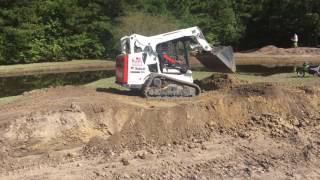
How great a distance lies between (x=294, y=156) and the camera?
47.9 feet

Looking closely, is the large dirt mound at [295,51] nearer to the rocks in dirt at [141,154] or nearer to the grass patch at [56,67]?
the grass patch at [56,67]

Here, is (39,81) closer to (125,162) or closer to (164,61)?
(164,61)

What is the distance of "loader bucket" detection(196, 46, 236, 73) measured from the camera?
19.9 meters

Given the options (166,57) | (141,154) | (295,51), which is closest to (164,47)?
(166,57)

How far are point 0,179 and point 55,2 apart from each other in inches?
1476

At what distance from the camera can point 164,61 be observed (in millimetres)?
19531

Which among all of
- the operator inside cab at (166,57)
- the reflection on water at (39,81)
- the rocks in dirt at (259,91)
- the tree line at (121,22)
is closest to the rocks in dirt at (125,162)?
the rocks in dirt at (259,91)

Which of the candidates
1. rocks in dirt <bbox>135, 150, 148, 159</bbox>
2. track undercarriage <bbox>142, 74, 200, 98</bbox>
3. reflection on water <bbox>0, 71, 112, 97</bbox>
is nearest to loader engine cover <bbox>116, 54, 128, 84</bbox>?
track undercarriage <bbox>142, 74, 200, 98</bbox>

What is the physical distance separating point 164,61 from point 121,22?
1162 inches

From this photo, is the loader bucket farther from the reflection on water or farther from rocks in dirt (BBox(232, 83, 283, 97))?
the reflection on water

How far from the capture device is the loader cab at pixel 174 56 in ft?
64.2

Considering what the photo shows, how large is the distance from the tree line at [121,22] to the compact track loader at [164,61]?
26.7m

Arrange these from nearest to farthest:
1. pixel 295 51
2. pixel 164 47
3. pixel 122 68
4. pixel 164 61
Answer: pixel 122 68
pixel 164 61
pixel 164 47
pixel 295 51

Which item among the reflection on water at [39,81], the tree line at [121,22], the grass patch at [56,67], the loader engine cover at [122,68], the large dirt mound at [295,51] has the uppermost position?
the tree line at [121,22]
